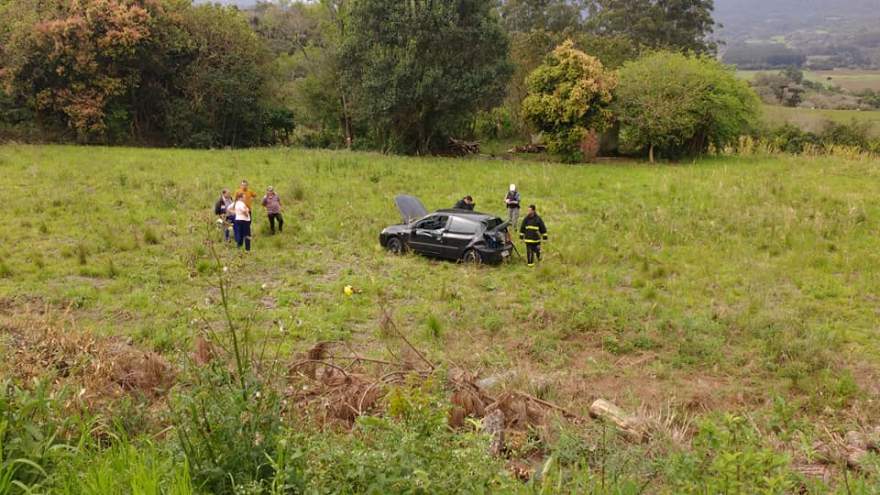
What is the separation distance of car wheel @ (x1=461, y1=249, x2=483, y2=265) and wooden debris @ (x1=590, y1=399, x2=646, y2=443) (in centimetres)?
666

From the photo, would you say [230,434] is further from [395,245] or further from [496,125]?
[496,125]

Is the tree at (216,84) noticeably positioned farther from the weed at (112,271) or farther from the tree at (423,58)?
the weed at (112,271)

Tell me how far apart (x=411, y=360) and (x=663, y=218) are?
10972 millimetres

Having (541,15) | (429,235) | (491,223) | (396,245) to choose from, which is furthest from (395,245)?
(541,15)

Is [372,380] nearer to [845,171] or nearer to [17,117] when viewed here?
[845,171]

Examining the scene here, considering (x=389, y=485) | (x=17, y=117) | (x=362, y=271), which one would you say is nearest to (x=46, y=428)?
(x=389, y=485)

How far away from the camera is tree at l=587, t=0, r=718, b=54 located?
2005 inches

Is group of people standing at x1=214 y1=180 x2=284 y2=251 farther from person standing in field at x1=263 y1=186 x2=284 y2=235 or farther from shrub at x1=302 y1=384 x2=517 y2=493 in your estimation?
shrub at x1=302 y1=384 x2=517 y2=493

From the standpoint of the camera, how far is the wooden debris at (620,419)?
582 centimetres

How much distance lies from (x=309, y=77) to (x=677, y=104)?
818 inches

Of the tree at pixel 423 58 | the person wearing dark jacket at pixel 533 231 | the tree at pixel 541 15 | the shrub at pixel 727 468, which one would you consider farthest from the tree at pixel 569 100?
the shrub at pixel 727 468

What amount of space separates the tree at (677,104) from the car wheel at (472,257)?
61.6 feet

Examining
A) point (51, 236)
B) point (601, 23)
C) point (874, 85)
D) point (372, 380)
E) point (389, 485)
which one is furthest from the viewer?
point (874, 85)

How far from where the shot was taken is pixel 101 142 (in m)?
31.9
